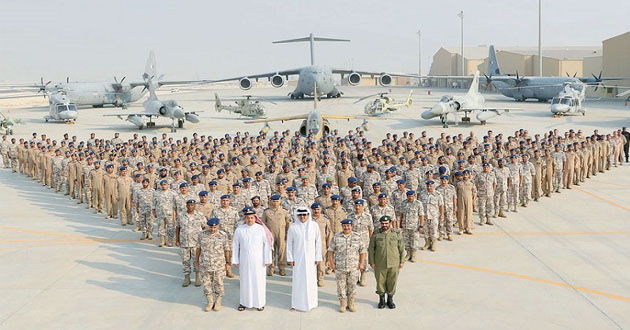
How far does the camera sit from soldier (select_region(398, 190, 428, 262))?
8.72m

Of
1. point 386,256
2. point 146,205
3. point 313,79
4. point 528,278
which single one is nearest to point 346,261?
point 386,256

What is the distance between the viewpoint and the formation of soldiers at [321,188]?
7.75m

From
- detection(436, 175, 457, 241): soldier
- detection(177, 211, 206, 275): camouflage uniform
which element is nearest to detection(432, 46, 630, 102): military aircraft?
detection(436, 175, 457, 241): soldier

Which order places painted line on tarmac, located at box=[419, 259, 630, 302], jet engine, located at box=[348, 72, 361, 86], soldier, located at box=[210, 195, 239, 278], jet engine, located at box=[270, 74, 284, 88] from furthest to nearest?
1. jet engine, located at box=[348, 72, 361, 86]
2. jet engine, located at box=[270, 74, 284, 88]
3. soldier, located at box=[210, 195, 239, 278]
4. painted line on tarmac, located at box=[419, 259, 630, 302]

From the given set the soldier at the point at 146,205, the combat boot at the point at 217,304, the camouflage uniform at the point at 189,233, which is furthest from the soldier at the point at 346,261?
the soldier at the point at 146,205

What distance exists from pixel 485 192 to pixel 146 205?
22.0 ft

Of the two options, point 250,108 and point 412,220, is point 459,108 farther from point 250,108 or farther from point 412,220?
point 412,220

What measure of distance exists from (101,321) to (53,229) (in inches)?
221

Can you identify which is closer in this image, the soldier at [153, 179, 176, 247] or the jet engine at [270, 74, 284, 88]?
the soldier at [153, 179, 176, 247]

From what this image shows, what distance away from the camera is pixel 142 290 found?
7.84 metres

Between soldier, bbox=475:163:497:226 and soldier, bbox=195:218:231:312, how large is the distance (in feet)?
19.8

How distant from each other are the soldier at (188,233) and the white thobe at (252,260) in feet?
3.37

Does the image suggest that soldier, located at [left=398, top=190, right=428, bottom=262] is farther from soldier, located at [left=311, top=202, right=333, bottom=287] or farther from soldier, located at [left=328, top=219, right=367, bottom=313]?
soldier, located at [left=328, top=219, right=367, bottom=313]

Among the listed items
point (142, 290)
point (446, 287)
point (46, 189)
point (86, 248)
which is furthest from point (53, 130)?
point (446, 287)
